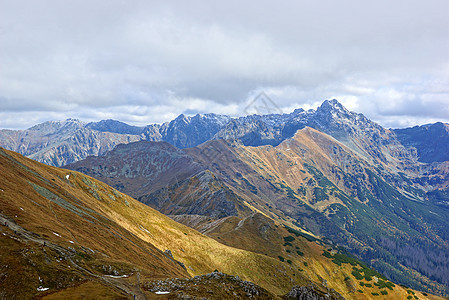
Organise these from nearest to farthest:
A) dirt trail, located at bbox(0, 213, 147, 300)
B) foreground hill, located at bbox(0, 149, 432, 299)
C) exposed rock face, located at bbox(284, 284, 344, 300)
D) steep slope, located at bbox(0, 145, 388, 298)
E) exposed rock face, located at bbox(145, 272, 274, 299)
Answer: steep slope, located at bbox(0, 145, 388, 298) → foreground hill, located at bbox(0, 149, 432, 299) → dirt trail, located at bbox(0, 213, 147, 300) → exposed rock face, located at bbox(145, 272, 274, 299) → exposed rock face, located at bbox(284, 284, 344, 300)

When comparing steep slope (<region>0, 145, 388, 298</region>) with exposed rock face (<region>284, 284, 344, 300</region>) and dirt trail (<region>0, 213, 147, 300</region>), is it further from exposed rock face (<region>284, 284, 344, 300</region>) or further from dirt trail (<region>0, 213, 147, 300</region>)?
exposed rock face (<region>284, 284, 344, 300</region>)

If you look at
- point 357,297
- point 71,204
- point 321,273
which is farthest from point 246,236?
point 71,204

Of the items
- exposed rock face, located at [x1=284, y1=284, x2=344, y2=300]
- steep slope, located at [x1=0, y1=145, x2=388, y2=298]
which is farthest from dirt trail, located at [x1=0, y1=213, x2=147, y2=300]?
exposed rock face, located at [x1=284, y1=284, x2=344, y2=300]

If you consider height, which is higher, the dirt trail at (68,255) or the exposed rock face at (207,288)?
the dirt trail at (68,255)

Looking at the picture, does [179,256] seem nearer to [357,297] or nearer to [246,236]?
[246,236]

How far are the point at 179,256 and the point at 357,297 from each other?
3879 inches

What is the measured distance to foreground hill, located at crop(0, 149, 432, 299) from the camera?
136 feet

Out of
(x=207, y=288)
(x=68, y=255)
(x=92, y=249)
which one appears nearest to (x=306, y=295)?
(x=207, y=288)

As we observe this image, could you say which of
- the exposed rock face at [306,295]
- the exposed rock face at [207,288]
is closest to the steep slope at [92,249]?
the exposed rock face at [207,288]

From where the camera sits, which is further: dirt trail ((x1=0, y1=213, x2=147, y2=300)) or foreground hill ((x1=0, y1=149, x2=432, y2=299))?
dirt trail ((x1=0, y1=213, x2=147, y2=300))

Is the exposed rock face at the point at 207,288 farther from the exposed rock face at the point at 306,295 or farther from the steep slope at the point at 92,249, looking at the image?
the exposed rock face at the point at 306,295

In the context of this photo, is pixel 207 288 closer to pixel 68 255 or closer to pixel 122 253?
pixel 68 255

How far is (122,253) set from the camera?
244ft

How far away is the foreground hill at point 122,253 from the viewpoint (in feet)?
136
